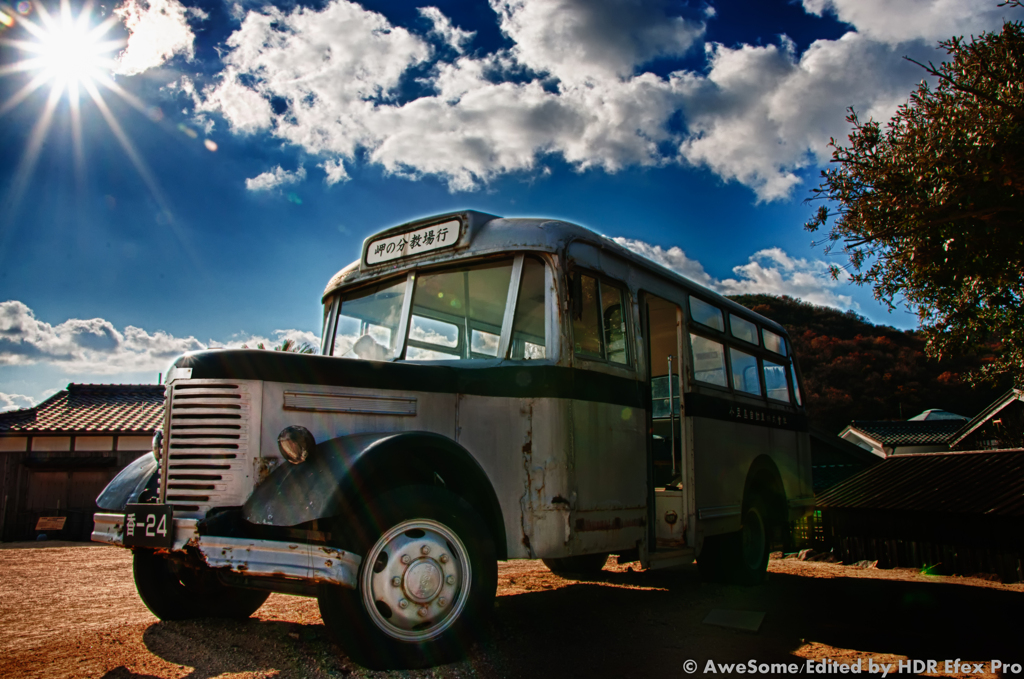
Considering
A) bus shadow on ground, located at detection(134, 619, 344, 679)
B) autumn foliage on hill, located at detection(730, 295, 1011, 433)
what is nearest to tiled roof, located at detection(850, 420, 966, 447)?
autumn foliage on hill, located at detection(730, 295, 1011, 433)

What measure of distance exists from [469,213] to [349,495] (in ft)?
7.52

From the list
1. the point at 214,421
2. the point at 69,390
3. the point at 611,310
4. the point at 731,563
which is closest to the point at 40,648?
the point at 214,421

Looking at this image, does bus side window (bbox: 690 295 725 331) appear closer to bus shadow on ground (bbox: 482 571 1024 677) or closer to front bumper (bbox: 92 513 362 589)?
bus shadow on ground (bbox: 482 571 1024 677)

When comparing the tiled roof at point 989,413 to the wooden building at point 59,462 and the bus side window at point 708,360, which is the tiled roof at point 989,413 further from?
the wooden building at point 59,462

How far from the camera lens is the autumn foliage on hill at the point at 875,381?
4575 cm

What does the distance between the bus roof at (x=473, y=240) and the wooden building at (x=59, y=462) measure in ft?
51.3

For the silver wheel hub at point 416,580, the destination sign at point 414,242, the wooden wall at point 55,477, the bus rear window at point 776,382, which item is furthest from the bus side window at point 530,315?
the wooden wall at point 55,477

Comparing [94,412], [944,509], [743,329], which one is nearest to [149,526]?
[743,329]

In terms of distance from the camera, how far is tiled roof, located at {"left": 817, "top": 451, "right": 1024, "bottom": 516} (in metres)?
8.06

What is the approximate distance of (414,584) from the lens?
3.44 metres

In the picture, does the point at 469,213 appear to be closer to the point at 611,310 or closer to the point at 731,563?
the point at 611,310

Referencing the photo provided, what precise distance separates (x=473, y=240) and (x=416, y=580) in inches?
91.0

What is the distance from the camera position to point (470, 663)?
3629 millimetres

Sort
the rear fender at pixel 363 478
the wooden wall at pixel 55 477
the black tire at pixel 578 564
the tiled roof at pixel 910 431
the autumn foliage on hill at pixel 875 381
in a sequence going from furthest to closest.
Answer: the autumn foliage on hill at pixel 875 381 < the tiled roof at pixel 910 431 < the wooden wall at pixel 55 477 < the black tire at pixel 578 564 < the rear fender at pixel 363 478
